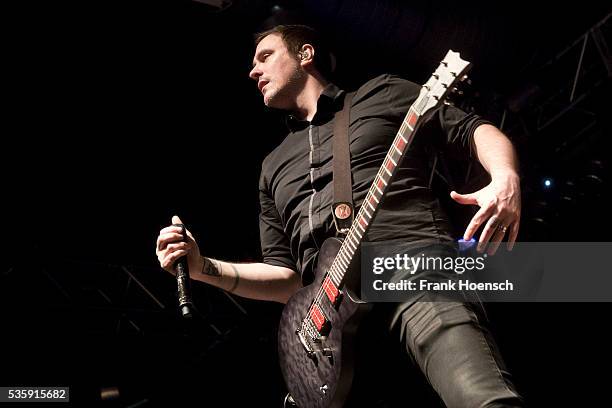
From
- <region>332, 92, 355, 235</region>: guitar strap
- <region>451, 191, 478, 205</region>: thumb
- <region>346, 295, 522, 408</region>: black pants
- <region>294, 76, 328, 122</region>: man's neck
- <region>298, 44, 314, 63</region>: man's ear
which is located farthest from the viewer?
<region>298, 44, 314, 63</region>: man's ear

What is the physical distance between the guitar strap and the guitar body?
0.23 ft

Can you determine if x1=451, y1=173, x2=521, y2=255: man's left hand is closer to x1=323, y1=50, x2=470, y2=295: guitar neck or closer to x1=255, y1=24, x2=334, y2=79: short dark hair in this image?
x1=323, y1=50, x2=470, y2=295: guitar neck

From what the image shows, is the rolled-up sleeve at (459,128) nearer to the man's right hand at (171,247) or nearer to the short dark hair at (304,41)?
the short dark hair at (304,41)

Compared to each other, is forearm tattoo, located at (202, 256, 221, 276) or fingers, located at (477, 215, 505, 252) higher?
forearm tattoo, located at (202, 256, 221, 276)

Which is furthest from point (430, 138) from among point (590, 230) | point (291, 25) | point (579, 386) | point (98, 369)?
point (98, 369)

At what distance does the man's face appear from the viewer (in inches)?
106

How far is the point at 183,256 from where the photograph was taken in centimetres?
225

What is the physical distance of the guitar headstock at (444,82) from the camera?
70.1 inches

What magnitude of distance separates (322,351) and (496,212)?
2.42ft

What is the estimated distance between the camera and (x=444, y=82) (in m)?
1.80

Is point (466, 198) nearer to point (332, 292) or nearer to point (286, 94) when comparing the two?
point (332, 292)

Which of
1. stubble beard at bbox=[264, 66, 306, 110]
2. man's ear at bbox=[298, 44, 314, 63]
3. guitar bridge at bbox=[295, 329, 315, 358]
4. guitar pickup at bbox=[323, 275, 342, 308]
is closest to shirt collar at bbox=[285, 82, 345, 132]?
stubble beard at bbox=[264, 66, 306, 110]

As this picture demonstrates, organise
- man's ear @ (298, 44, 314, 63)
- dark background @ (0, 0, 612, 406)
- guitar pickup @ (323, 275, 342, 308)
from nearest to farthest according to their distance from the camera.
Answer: guitar pickup @ (323, 275, 342, 308), man's ear @ (298, 44, 314, 63), dark background @ (0, 0, 612, 406)

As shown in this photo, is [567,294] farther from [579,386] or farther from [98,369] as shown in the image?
[98,369]
